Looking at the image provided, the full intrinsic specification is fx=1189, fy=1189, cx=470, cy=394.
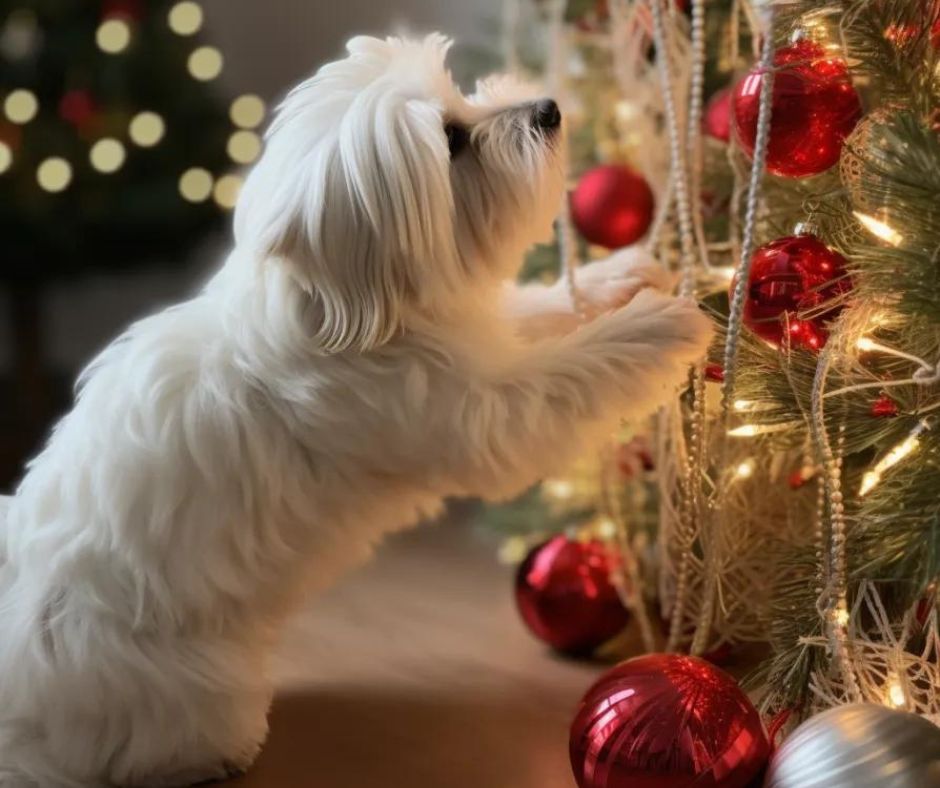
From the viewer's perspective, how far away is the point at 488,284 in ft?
4.77

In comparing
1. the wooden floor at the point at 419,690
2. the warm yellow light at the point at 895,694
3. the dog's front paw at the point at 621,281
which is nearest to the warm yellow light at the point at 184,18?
the wooden floor at the point at 419,690

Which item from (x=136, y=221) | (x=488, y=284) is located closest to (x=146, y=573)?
(x=488, y=284)

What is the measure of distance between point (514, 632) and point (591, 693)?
65cm

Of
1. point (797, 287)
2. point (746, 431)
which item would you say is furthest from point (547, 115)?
point (746, 431)

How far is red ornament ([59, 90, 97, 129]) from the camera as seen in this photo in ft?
8.00

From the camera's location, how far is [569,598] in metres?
1.83

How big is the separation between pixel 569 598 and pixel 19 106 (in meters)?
1.50

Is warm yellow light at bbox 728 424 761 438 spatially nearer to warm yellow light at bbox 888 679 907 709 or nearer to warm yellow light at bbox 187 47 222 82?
warm yellow light at bbox 888 679 907 709

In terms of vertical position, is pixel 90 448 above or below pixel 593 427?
above

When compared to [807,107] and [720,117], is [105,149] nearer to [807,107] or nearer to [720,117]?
[720,117]

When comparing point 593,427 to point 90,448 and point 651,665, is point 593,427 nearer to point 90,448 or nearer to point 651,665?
point 651,665

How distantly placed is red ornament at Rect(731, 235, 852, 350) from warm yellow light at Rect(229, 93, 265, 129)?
154 centimetres

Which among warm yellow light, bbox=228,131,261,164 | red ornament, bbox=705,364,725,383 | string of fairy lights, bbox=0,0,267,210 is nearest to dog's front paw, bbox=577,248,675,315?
red ornament, bbox=705,364,725,383

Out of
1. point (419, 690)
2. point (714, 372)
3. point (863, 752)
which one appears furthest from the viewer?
point (419, 690)
